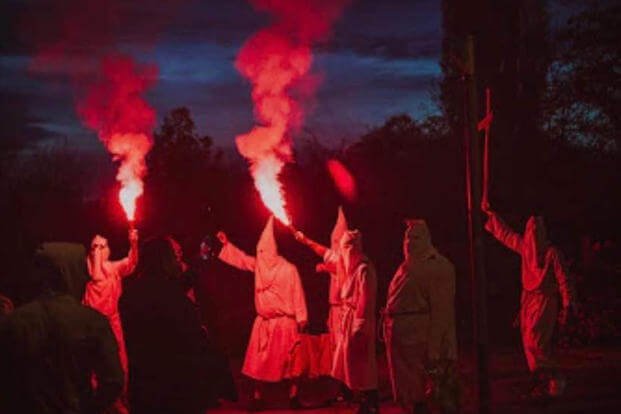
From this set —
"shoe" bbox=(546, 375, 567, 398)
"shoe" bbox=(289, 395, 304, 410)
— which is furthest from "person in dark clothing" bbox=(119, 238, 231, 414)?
"shoe" bbox=(546, 375, 567, 398)

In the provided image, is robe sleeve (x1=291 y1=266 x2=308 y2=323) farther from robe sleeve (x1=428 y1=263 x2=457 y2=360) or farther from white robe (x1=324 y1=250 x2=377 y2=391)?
robe sleeve (x1=428 y1=263 x2=457 y2=360)

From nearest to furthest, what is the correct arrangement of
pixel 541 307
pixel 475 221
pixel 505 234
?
pixel 475 221
pixel 541 307
pixel 505 234

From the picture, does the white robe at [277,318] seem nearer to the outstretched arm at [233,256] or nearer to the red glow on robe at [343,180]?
the outstretched arm at [233,256]

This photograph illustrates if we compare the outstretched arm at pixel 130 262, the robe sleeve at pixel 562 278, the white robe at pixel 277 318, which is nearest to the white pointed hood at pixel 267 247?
the white robe at pixel 277 318

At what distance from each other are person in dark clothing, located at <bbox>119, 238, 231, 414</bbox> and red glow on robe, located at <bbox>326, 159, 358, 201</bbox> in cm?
1643

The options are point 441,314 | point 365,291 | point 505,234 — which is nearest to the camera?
point 441,314

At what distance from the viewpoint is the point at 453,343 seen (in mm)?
11758

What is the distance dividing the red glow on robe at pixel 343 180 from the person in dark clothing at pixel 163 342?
16430mm

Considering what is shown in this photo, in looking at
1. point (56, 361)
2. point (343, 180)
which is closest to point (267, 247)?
point (56, 361)

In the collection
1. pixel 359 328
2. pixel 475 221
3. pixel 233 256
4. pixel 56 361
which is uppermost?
pixel 475 221

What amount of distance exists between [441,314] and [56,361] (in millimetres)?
6764

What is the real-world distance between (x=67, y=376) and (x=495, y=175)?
15.8 metres

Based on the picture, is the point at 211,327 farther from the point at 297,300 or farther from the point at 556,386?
the point at 556,386

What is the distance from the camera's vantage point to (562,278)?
Result: 41.4 feet
